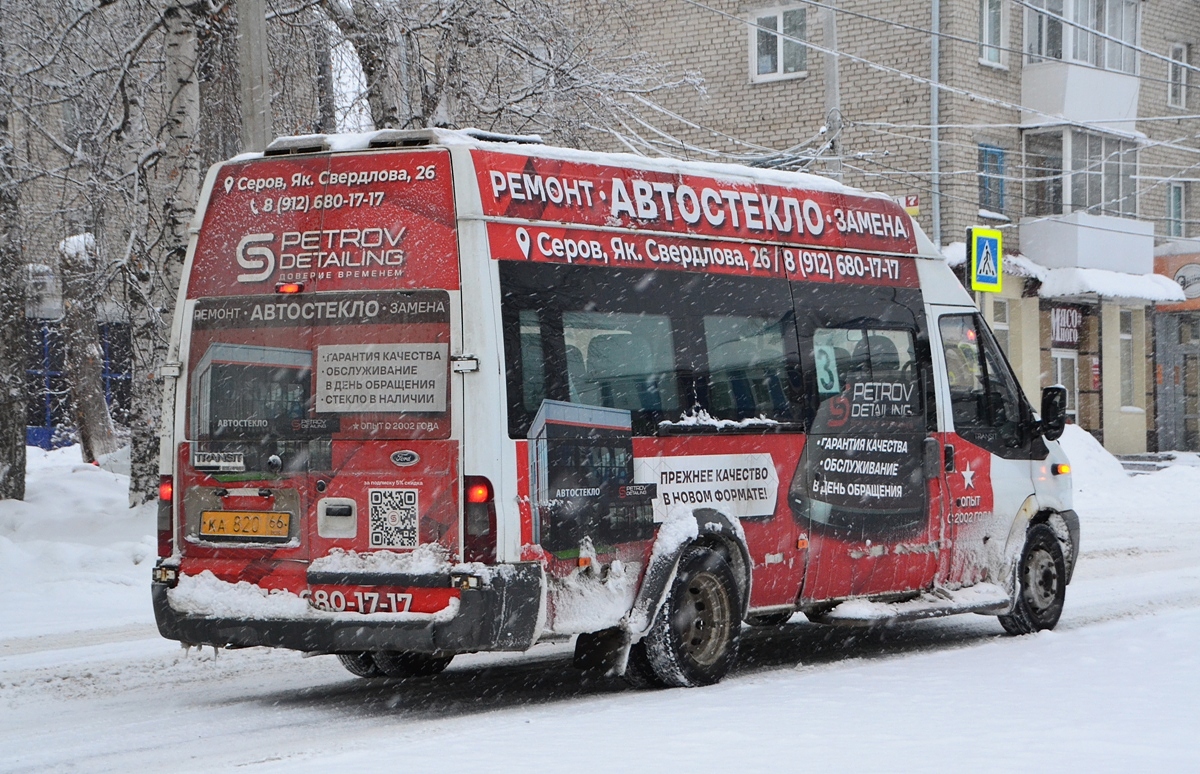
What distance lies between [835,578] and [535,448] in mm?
2533

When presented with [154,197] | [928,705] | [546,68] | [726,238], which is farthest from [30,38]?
[928,705]

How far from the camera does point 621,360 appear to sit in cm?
850

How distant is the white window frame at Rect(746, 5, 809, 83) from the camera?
104 feet

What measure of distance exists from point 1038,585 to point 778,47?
22.3 m

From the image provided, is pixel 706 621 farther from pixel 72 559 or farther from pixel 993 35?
pixel 993 35

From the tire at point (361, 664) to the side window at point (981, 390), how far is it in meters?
3.85

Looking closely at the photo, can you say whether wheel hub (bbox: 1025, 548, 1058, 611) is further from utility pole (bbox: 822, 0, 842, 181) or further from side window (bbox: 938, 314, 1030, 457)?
utility pole (bbox: 822, 0, 842, 181)

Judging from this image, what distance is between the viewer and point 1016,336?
3253cm

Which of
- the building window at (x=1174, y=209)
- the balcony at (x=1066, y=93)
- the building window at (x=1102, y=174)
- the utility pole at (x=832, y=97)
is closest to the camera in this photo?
the utility pole at (x=832, y=97)

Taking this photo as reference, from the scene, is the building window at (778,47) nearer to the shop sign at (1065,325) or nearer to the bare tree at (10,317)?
the shop sign at (1065,325)

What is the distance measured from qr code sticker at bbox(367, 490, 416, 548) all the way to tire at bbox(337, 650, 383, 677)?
1.74 m

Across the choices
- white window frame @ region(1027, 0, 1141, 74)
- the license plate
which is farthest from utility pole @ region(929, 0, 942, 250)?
the license plate

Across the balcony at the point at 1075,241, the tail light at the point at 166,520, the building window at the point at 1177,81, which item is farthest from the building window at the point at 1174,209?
the tail light at the point at 166,520

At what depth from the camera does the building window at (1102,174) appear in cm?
3309
